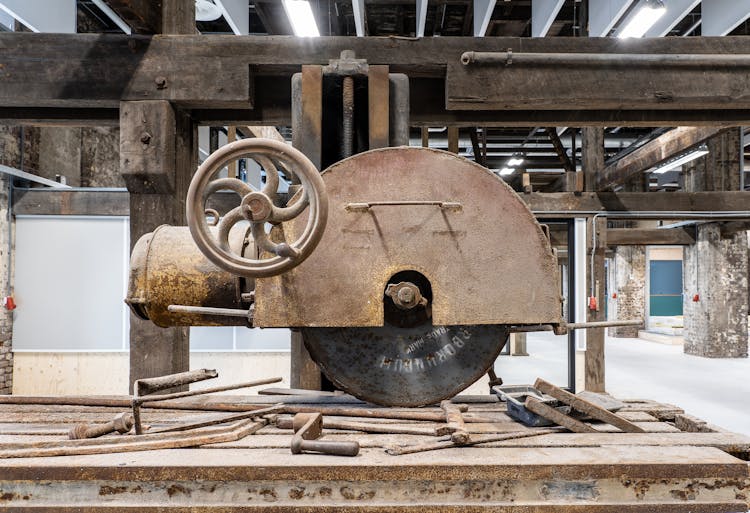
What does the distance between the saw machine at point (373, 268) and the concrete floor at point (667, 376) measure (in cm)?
413

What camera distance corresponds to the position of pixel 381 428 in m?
1.64

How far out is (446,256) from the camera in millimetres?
1689

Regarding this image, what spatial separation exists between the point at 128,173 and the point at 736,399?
6613 millimetres

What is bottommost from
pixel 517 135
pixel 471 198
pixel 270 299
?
pixel 270 299

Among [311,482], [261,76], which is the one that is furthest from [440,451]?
[261,76]

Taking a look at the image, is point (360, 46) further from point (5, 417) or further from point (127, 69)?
point (5, 417)

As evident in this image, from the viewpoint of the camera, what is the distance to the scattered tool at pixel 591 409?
65.0 inches

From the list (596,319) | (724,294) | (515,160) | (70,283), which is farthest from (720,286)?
(70,283)

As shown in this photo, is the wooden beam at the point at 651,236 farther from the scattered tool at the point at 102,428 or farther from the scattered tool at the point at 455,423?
the scattered tool at the point at 102,428

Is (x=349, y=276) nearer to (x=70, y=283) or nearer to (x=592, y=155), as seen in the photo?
(x=70, y=283)

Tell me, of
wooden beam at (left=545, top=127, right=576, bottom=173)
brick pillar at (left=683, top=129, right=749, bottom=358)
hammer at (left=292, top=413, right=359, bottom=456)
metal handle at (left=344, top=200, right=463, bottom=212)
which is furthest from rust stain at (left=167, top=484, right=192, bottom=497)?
brick pillar at (left=683, top=129, right=749, bottom=358)

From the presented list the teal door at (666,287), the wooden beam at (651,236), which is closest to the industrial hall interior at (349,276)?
the wooden beam at (651,236)

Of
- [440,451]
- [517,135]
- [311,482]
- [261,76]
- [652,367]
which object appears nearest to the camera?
[311,482]

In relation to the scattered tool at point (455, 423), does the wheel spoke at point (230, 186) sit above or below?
above
